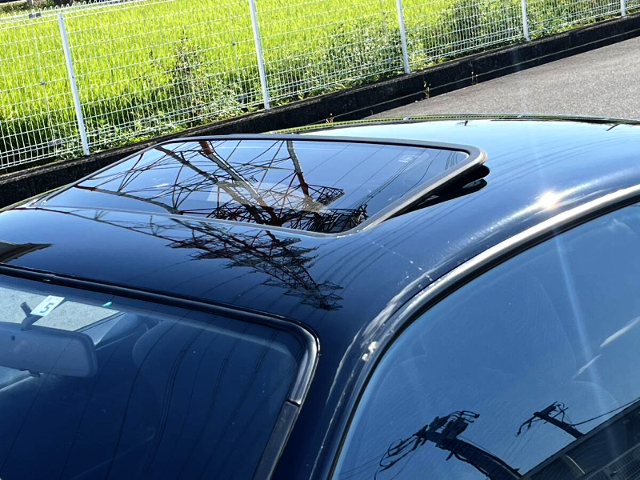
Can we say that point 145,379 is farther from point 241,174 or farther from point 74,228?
point 241,174

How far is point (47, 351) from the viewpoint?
2072 millimetres

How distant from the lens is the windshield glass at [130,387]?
1644 millimetres

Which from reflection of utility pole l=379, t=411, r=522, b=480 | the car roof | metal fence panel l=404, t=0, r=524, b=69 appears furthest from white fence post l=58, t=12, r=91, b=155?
reflection of utility pole l=379, t=411, r=522, b=480

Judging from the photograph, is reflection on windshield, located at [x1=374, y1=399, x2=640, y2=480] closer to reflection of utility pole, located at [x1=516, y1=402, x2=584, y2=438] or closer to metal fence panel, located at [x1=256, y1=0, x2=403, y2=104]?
reflection of utility pole, located at [x1=516, y1=402, x2=584, y2=438]

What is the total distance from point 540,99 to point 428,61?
213 centimetres

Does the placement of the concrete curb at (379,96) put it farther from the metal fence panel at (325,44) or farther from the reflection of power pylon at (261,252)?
the reflection of power pylon at (261,252)

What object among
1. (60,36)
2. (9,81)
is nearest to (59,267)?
(9,81)

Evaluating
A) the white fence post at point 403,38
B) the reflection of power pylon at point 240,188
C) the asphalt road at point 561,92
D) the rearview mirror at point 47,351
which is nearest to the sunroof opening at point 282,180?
the reflection of power pylon at point 240,188

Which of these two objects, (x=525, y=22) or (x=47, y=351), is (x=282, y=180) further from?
(x=525, y=22)

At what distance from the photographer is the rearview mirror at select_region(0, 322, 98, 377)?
199cm

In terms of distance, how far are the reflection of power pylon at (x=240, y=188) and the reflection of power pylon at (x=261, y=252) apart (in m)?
0.11

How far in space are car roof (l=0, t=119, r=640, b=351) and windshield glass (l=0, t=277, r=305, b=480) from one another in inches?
A: 2.4

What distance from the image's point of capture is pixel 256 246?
192cm

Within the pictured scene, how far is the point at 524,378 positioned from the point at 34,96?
767 centimetres
